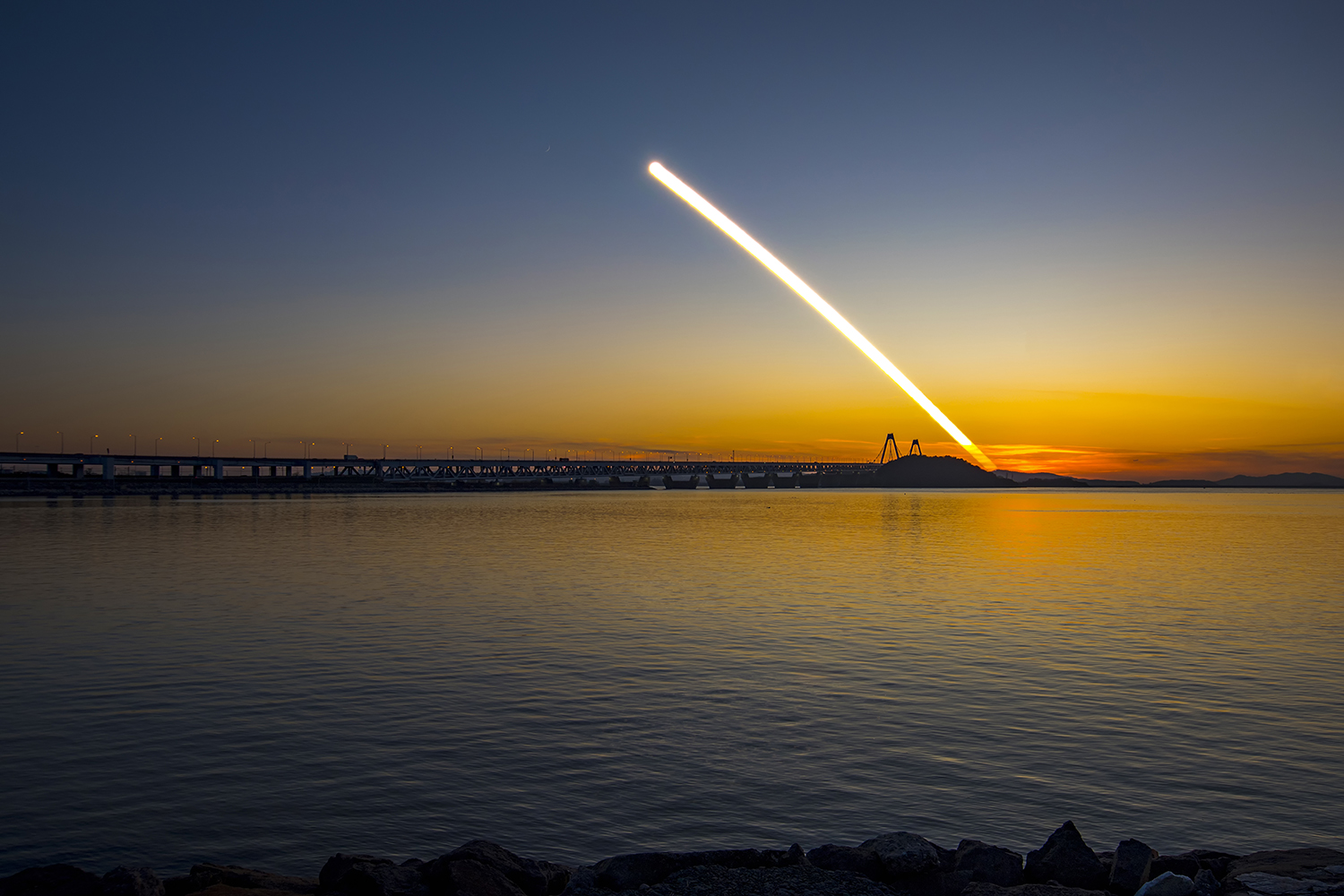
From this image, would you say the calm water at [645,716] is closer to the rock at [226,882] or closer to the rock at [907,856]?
the rock at [226,882]

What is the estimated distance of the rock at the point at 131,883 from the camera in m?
8.03

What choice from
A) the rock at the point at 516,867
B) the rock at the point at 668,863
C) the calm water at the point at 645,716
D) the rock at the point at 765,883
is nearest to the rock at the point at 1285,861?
the calm water at the point at 645,716

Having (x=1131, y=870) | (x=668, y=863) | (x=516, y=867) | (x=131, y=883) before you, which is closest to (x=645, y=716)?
(x=668, y=863)

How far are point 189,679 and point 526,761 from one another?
8841mm

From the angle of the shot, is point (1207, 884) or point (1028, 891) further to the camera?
point (1028, 891)

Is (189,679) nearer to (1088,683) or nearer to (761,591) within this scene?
(1088,683)

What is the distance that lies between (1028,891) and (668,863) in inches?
124

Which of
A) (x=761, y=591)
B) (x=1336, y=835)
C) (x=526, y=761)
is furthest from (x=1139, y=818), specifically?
(x=761, y=591)

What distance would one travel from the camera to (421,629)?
23.9 meters

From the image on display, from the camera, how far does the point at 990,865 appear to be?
29.0 ft

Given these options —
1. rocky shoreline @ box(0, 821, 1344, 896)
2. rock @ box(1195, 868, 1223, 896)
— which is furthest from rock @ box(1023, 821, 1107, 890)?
rock @ box(1195, 868, 1223, 896)

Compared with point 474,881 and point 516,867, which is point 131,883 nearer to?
point 474,881

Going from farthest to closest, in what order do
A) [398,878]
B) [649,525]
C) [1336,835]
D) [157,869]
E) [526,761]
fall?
[649,525]
[526,761]
[1336,835]
[157,869]
[398,878]

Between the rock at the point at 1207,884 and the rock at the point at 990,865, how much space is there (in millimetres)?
1451
